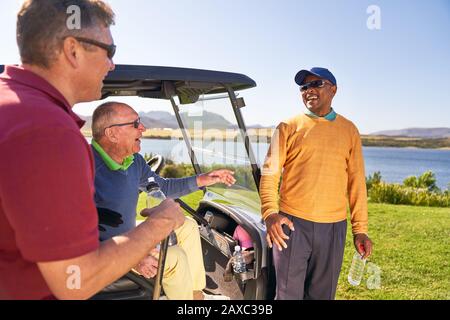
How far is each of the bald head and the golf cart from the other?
12 centimetres

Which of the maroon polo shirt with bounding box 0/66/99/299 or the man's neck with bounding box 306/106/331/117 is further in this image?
the man's neck with bounding box 306/106/331/117

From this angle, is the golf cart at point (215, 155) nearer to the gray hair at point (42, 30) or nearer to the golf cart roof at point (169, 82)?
the golf cart roof at point (169, 82)

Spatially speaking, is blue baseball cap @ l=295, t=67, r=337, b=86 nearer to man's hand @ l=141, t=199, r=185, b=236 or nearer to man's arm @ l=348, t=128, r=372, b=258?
man's arm @ l=348, t=128, r=372, b=258

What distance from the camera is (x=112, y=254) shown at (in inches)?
40.1

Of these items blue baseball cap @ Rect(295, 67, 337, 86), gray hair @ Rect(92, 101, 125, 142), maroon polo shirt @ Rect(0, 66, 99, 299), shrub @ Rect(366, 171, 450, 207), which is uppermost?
blue baseball cap @ Rect(295, 67, 337, 86)

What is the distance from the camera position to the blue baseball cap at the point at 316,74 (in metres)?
2.55

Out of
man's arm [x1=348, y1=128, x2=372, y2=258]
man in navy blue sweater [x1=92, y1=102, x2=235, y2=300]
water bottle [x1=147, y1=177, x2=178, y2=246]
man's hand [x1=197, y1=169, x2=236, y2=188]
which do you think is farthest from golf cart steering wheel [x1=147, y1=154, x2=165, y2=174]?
man's arm [x1=348, y1=128, x2=372, y2=258]

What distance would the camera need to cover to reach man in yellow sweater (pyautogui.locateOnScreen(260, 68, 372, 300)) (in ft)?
7.97

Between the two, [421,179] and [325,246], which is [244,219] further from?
[421,179]

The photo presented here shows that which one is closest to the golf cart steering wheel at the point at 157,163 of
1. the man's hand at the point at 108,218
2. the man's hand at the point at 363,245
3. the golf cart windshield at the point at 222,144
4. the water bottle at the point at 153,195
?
the golf cart windshield at the point at 222,144

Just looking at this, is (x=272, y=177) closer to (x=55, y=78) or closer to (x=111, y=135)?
(x=111, y=135)

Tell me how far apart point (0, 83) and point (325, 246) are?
6.58 ft

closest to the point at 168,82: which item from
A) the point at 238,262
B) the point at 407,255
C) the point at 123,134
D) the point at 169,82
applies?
the point at 169,82
